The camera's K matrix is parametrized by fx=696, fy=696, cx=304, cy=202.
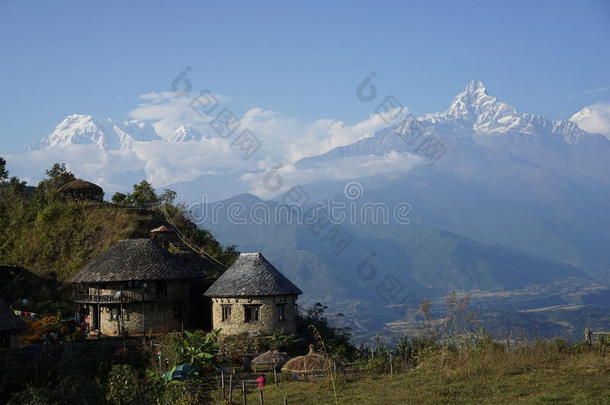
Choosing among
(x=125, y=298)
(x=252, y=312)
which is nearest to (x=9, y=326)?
(x=125, y=298)

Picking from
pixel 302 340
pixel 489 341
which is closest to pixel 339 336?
pixel 302 340

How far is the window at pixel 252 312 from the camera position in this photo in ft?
140

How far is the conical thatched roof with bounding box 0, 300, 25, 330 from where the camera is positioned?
122 feet

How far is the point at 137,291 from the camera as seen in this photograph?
147 feet

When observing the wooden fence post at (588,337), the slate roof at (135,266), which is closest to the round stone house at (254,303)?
the slate roof at (135,266)

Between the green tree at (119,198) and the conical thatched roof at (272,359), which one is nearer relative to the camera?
the conical thatched roof at (272,359)

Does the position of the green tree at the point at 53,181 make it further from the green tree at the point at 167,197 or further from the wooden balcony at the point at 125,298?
the wooden balcony at the point at 125,298

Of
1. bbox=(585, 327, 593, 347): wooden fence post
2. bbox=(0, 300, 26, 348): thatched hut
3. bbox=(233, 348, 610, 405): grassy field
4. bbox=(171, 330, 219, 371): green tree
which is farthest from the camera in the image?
bbox=(0, 300, 26, 348): thatched hut

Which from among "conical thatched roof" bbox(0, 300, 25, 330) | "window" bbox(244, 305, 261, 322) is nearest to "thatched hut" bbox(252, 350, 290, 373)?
"window" bbox(244, 305, 261, 322)

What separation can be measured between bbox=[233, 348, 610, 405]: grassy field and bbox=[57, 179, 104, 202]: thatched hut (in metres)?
40.4

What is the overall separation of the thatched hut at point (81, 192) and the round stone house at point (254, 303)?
25201 mm

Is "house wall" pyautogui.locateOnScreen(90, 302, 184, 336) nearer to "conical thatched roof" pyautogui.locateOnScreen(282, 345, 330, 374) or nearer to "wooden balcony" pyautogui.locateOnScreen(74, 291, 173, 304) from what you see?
"wooden balcony" pyautogui.locateOnScreen(74, 291, 173, 304)

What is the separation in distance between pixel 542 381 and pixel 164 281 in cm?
2756

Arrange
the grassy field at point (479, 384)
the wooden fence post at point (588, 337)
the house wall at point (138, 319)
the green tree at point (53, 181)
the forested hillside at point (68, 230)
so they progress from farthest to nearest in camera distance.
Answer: the green tree at point (53, 181) < the forested hillside at point (68, 230) < the house wall at point (138, 319) < the wooden fence post at point (588, 337) < the grassy field at point (479, 384)
